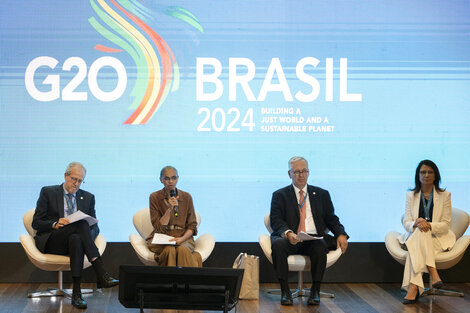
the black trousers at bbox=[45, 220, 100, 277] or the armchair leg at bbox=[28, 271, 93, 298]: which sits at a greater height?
the black trousers at bbox=[45, 220, 100, 277]

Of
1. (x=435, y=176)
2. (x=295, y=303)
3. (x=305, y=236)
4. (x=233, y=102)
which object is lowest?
(x=295, y=303)

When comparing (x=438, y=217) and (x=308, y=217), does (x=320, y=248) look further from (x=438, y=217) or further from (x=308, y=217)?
(x=438, y=217)

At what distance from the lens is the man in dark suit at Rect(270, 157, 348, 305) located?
20.7 ft

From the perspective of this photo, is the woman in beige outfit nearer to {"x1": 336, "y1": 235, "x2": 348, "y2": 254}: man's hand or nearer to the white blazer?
{"x1": 336, "y1": 235, "x2": 348, "y2": 254}: man's hand

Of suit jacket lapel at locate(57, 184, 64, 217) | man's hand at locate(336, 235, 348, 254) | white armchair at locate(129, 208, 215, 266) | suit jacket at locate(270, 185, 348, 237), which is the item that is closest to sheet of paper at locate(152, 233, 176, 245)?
white armchair at locate(129, 208, 215, 266)

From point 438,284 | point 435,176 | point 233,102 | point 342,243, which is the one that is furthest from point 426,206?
point 233,102

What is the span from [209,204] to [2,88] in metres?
2.43

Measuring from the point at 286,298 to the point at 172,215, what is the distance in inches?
50.0

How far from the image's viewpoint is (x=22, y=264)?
7.11 metres

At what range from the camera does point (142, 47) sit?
7.29 metres

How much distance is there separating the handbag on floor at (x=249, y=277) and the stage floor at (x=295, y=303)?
0.08m

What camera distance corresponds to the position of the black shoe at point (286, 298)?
246 inches

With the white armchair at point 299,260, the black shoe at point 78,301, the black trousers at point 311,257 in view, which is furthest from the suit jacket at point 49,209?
the black trousers at point 311,257

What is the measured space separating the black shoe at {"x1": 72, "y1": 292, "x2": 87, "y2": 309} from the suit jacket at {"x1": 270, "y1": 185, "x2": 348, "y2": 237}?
1827 millimetres
